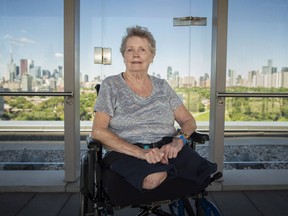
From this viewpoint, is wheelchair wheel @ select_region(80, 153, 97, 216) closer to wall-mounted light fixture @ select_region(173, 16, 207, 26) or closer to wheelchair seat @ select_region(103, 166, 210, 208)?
wheelchair seat @ select_region(103, 166, 210, 208)

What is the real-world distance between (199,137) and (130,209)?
1.10 meters

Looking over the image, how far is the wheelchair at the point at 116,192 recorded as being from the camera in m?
1.57

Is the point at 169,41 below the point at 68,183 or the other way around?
the other way around

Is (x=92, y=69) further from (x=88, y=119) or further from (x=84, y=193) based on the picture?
(x=84, y=193)

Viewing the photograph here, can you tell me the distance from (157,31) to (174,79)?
55 cm

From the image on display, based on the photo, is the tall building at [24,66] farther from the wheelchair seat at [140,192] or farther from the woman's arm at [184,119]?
the wheelchair seat at [140,192]

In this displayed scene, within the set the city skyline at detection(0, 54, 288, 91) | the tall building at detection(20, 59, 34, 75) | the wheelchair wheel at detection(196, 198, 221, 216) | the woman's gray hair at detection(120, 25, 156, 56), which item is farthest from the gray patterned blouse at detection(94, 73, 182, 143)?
the tall building at detection(20, 59, 34, 75)

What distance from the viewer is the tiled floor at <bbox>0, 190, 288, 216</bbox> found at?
2.51 m

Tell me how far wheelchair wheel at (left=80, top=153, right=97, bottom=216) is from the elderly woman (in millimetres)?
101

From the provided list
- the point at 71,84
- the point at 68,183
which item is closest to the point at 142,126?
the point at 71,84

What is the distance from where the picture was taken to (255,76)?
3.28m

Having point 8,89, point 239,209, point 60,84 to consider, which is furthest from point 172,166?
point 8,89

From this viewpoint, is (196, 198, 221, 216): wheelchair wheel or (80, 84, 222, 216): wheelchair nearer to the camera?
(80, 84, 222, 216): wheelchair

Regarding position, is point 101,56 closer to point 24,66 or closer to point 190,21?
point 24,66
